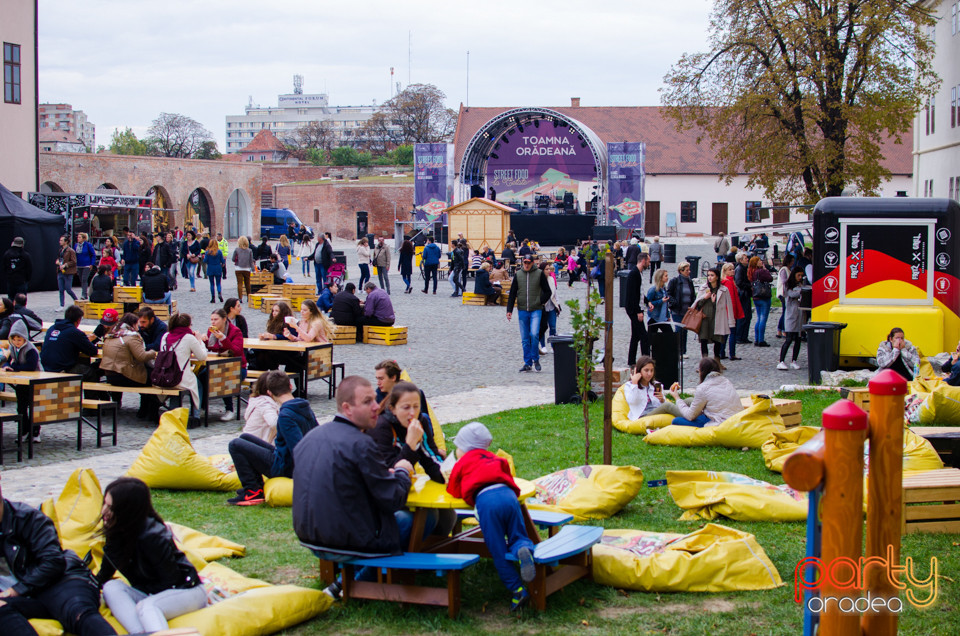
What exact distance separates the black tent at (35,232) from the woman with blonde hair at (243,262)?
5916mm

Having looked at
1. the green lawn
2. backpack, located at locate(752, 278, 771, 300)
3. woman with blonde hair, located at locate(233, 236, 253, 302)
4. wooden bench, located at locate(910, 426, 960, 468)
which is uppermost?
woman with blonde hair, located at locate(233, 236, 253, 302)

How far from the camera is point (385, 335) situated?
55.9 feet

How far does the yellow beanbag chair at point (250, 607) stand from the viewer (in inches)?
182

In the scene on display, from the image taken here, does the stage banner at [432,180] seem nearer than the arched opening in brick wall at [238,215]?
Yes

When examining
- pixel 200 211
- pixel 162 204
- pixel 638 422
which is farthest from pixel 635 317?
pixel 200 211

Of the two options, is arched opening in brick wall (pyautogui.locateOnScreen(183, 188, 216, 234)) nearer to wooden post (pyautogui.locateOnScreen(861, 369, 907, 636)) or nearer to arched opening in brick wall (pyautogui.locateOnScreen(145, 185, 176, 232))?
arched opening in brick wall (pyautogui.locateOnScreen(145, 185, 176, 232))

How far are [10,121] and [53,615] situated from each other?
29836 mm

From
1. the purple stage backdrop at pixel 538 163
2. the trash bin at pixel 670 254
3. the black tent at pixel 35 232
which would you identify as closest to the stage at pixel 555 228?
the trash bin at pixel 670 254

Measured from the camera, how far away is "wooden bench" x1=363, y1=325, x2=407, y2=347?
1703 centimetres

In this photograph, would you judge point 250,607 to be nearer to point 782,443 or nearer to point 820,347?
point 782,443

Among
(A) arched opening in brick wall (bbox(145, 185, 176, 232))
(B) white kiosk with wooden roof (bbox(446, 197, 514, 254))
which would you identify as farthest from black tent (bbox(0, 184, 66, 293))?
(A) arched opening in brick wall (bbox(145, 185, 176, 232))

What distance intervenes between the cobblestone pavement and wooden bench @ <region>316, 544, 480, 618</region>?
14.5 feet

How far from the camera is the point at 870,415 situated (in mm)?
3303

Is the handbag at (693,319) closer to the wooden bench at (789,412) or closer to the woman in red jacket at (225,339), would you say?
the wooden bench at (789,412)
